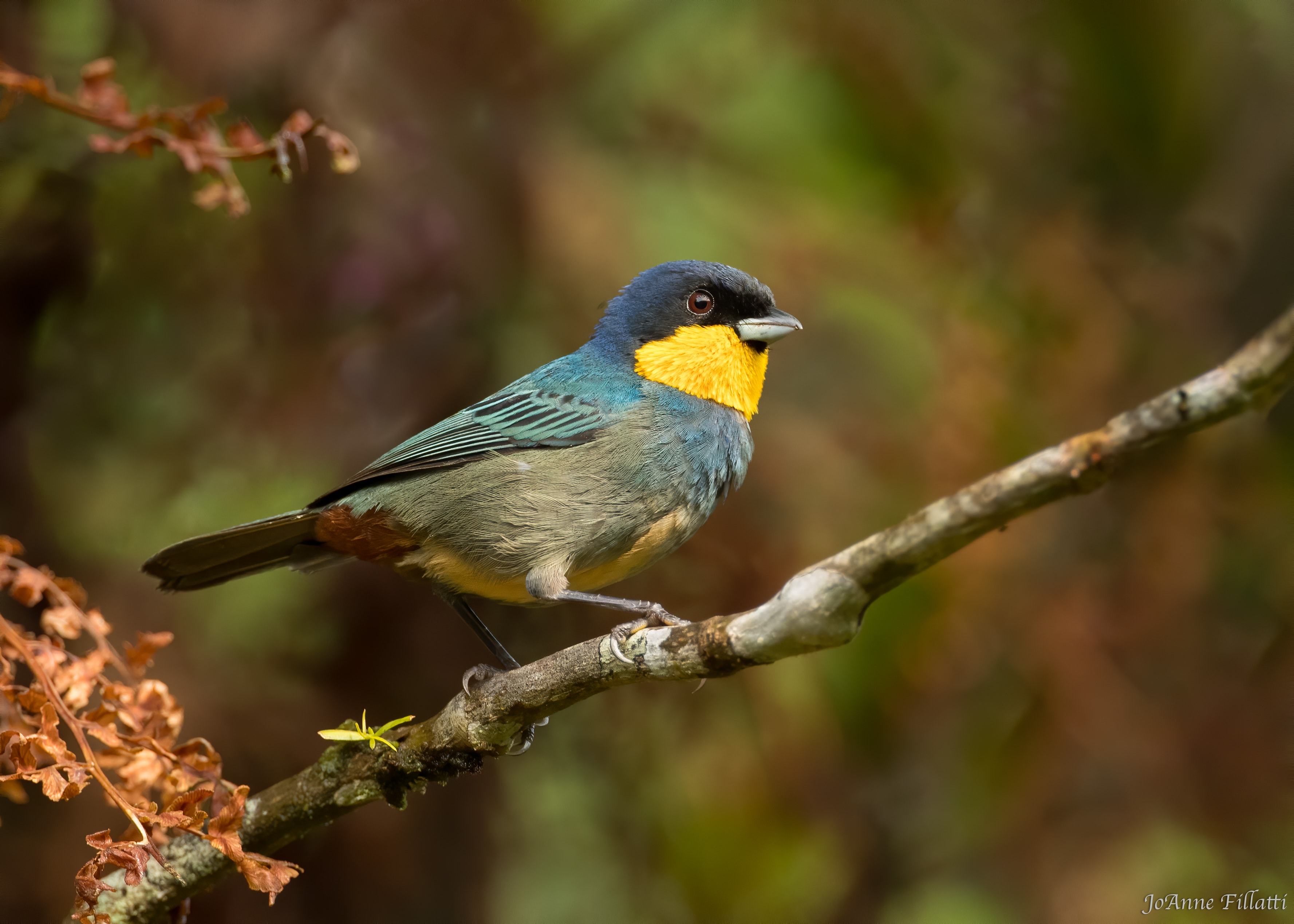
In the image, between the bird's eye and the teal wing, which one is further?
the bird's eye

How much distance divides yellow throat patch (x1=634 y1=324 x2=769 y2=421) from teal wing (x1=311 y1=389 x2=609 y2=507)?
28 centimetres

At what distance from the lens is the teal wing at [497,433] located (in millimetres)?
3340

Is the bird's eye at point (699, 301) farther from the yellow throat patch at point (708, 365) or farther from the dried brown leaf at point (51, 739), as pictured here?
the dried brown leaf at point (51, 739)

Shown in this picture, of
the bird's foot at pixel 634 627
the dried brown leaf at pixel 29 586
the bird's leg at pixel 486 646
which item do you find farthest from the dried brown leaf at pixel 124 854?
the bird's leg at pixel 486 646

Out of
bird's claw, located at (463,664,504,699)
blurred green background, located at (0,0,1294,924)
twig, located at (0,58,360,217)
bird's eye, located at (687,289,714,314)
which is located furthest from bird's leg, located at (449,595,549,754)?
twig, located at (0,58,360,217)

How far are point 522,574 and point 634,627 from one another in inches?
40.2

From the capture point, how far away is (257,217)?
4.09m

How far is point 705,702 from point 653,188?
6.97ft

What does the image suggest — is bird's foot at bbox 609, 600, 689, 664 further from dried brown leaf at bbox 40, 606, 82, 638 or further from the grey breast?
dried brown leaf at bbox 40, 606, 82, 638

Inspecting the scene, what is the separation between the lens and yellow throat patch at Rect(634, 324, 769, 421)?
349 cm

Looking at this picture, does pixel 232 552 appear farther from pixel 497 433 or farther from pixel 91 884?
pixel 91 884

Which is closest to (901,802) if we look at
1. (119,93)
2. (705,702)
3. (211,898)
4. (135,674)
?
(705,702)

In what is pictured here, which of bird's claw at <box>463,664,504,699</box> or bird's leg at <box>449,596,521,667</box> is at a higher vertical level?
bird's leg at <box>449,596,521,667</box>
